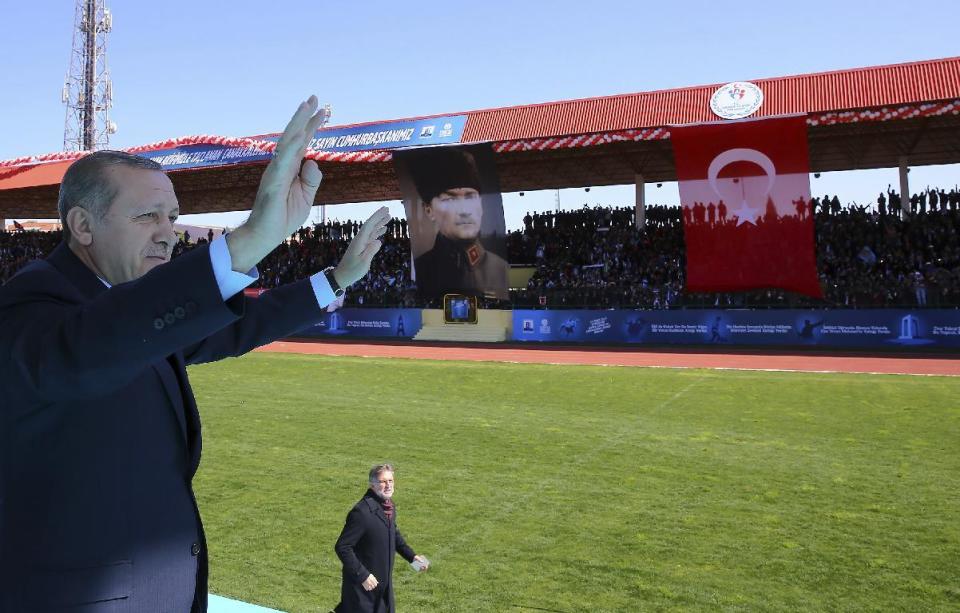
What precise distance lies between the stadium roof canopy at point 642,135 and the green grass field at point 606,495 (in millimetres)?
11465

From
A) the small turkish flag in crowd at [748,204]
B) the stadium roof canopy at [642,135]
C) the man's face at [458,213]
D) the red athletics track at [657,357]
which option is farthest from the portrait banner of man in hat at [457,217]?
the small turkish flag in crowd at [748,204]

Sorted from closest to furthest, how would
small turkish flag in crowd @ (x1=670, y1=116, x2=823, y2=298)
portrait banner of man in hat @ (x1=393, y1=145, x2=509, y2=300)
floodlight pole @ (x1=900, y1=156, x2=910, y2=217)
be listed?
small turkish flag in crowd @ (x1=670, y1=116, x2=823, y2=298)
portrait banner of man in hat @ (x1=393, y1=145, x2=509, y2=300)
floodlight pole @ (x1=900, y1=156, x2=910, y2=217)

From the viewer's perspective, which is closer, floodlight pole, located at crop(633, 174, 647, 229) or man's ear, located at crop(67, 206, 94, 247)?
man's ear, located at crop(67, 206, 94, 247)

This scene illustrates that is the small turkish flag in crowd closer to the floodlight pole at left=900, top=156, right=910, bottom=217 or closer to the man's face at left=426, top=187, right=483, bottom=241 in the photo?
the man's face at left=426, top=187, right=483, bottom=241

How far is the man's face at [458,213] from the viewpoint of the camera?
2381 centimetres

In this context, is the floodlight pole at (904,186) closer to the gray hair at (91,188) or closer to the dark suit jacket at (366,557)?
the dark suit jacket at (366,557)

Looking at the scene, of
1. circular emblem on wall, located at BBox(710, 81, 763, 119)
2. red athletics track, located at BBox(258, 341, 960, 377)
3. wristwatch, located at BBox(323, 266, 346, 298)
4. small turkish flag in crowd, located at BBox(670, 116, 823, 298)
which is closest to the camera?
wristwatch, located at BBox(323, 266, 346, 298)

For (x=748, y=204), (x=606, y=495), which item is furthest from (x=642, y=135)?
(x=606, y=495)

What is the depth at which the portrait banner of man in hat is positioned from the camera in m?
23.6

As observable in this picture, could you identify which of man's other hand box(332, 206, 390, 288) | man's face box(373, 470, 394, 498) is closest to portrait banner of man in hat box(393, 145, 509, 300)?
man's face box(373, 470, 394, 498)

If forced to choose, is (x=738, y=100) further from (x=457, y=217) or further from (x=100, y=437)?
(x=100, y=437)

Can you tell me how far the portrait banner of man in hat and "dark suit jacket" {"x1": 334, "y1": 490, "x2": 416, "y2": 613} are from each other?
62.7 ft

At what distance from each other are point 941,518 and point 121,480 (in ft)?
25.5

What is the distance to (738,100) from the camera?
79.7ft
